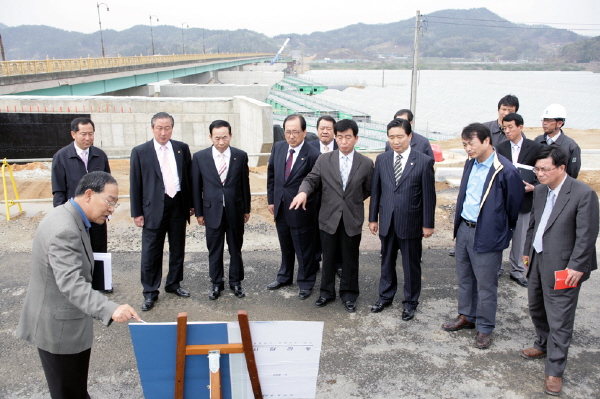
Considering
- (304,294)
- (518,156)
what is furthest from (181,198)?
(518,156)

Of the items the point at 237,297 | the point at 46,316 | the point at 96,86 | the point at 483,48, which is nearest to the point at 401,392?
the point at 237,297

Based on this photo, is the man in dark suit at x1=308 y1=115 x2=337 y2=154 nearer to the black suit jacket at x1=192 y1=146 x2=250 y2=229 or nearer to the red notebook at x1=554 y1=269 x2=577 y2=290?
the black suit jacket at x1=192 y1=146 x2=250 y2=229

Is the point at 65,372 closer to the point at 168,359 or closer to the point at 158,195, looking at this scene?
the point at 168,359

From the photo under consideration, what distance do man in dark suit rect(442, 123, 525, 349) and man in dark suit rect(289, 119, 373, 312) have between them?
3.33ft

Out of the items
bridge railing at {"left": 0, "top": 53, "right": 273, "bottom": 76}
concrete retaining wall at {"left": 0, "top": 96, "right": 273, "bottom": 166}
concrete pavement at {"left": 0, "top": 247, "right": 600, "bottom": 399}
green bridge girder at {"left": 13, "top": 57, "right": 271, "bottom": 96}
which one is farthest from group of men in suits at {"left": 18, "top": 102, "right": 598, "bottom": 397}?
green bridge girder at {"left": 13, "top": 57, "right": 271, "bottom": 96}

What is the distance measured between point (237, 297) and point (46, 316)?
8.92 ft

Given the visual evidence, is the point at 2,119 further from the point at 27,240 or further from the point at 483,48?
the point at 483,48

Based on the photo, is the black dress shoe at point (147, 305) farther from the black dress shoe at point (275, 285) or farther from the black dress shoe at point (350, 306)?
the black dress shoe at point (350, 306)

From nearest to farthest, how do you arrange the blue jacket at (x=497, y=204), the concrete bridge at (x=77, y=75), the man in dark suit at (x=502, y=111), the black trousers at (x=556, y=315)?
the black trousers at (x=556, y=315)
the blue jacket at (x=497, y=204)
the man in dark suit at (x=502, y=111)
the concrete bridge at (x=77, y=75)

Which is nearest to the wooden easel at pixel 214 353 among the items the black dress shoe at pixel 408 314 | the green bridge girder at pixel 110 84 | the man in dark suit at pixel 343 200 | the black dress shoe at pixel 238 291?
the man in dark suit at pixel 343 200

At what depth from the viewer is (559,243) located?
3604 millimetres

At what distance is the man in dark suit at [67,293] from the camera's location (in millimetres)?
2520

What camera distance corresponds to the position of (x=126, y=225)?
24.6ft

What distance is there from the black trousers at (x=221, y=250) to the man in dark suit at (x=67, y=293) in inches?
90.9
